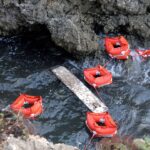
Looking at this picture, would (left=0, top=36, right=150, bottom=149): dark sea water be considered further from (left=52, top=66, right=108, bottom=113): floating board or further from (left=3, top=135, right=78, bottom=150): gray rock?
(left=3, top=135, right=78, bottom=150): gray rock

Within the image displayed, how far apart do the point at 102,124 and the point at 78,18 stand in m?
3.01

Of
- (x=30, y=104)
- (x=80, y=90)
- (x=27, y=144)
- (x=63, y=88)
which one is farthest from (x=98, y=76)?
(x=27, y=144)

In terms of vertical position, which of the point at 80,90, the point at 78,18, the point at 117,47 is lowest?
the point at 80,90

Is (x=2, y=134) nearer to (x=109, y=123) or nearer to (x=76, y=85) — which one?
(x=109, y=123)

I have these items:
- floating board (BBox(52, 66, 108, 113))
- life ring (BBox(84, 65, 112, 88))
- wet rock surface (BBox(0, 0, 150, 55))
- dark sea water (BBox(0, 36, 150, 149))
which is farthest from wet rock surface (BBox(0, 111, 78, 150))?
wet rock surface (BBox(0, 0, 150, 55))

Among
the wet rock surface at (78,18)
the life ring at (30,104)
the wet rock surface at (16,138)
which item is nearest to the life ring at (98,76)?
the wet rock surface at (78,18)

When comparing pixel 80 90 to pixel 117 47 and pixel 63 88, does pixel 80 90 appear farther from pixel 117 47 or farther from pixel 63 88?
pixel 117 47

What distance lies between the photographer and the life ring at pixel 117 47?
951cm

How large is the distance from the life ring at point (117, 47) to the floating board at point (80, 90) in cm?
123

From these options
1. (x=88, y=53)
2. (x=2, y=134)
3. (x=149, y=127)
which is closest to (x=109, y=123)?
(x=149, y=127)

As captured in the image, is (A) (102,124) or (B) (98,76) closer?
(A) (102,124)

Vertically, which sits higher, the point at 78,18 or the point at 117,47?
the point at 78,18

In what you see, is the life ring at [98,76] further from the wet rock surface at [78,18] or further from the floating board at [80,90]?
the wet rock surface at [78,18]

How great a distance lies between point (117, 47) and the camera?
31.8 ft
